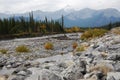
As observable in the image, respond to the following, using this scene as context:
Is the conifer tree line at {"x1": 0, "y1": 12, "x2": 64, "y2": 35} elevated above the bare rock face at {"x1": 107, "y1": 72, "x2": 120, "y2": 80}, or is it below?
below

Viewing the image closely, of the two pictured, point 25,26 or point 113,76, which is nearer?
point 113,76

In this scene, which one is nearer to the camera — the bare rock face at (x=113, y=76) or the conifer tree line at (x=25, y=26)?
the bare rock face at (x=113, y=76)

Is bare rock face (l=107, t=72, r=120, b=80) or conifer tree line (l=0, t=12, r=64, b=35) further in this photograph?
conifer tree line (l=0, t=12, r=64, b=35)

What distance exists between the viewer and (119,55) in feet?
55.2

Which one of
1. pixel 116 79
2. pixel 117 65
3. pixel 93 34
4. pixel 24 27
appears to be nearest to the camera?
pixel 116 79

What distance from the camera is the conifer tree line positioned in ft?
256

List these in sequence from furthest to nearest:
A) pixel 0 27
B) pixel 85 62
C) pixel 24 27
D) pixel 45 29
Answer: pixel 45 29, pixel 24 27, pixel 0 27, pixel 85 62

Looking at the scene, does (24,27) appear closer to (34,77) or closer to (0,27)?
(0,27)

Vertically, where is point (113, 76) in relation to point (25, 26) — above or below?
above

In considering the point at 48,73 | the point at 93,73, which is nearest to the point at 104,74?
the point at 93,73

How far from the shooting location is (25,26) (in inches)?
3462

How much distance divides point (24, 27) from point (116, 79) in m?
76.8

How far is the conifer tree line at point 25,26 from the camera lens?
256 ft

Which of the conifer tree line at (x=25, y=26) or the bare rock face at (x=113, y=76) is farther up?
the bare rock face at (x=113, y=76)
